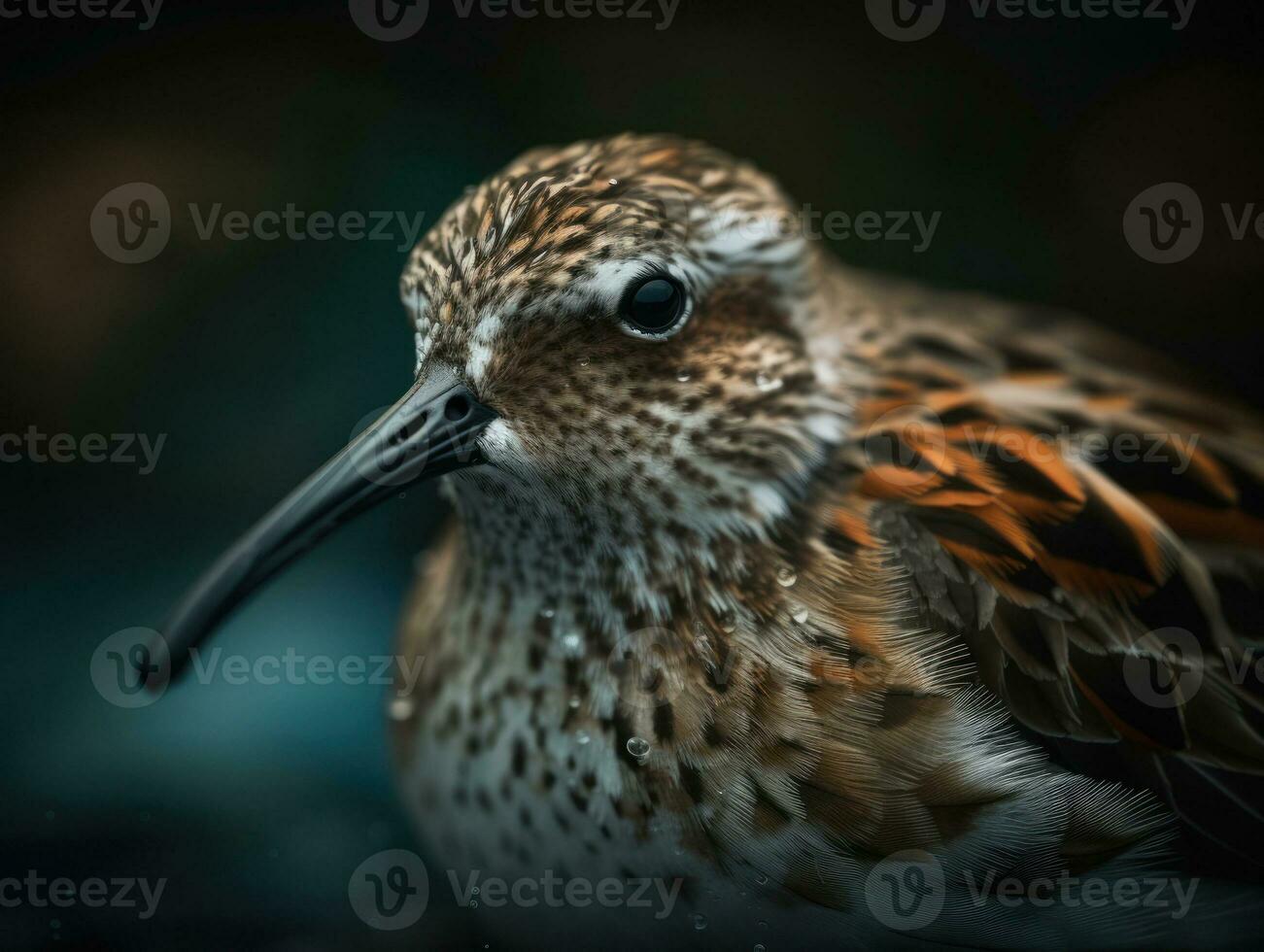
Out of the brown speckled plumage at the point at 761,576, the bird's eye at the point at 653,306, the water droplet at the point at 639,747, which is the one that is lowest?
the water droplet at the point at 639,747

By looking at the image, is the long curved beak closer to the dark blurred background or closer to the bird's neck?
the bird's neck

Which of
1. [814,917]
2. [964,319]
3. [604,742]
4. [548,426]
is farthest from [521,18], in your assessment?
[814,917]

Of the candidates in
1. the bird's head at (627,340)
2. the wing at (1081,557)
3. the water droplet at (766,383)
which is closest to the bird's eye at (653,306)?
the bird's head at (627,340)

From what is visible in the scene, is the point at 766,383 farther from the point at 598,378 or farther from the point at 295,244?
the point at 295,244

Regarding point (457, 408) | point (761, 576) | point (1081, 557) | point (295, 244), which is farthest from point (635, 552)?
point (295, 244)

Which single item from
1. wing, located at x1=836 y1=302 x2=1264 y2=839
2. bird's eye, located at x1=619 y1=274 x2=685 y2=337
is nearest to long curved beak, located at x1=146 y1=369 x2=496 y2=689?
bird's eye, located at x1=619 y1=274 x2=685 y2=337

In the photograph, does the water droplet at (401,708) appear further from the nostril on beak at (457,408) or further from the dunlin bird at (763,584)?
the nostril on beak at (457,408)

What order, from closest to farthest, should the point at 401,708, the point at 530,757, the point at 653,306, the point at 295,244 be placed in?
the point at 653,306 < the point at 530,757 < the point at 401,708 < the point at 295,244
